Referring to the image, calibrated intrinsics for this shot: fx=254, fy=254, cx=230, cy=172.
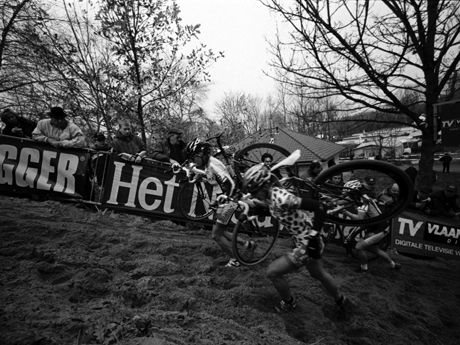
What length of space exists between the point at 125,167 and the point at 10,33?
8799mm

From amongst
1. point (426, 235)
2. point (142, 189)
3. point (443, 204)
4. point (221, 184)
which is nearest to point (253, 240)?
point (221, 184)

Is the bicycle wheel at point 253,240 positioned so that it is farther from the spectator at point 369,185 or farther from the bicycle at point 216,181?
the spectator at point 369,185

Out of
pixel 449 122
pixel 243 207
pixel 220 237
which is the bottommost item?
pixel 220 237

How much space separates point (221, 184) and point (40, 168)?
175 inches

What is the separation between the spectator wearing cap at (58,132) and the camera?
19.3 ft

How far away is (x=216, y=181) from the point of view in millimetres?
4957

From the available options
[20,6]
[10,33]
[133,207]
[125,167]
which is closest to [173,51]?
[125,167]

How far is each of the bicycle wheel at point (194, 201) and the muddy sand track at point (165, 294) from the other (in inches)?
26.6

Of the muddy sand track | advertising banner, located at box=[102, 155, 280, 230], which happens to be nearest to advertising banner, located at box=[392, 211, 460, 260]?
the muddy sand track

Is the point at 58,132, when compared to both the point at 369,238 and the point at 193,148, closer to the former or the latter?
the point at 193,148

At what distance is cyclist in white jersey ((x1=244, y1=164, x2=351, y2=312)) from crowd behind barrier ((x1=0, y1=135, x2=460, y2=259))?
2.94 m

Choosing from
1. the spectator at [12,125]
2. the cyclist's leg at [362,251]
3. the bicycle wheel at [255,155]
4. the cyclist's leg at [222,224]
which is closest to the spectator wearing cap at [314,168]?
the bicycle wheel at [255,155]

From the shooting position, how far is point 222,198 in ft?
13.5

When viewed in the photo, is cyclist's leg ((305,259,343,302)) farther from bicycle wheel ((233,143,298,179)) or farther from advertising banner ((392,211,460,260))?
advertising banner ((392,211,460,260))
